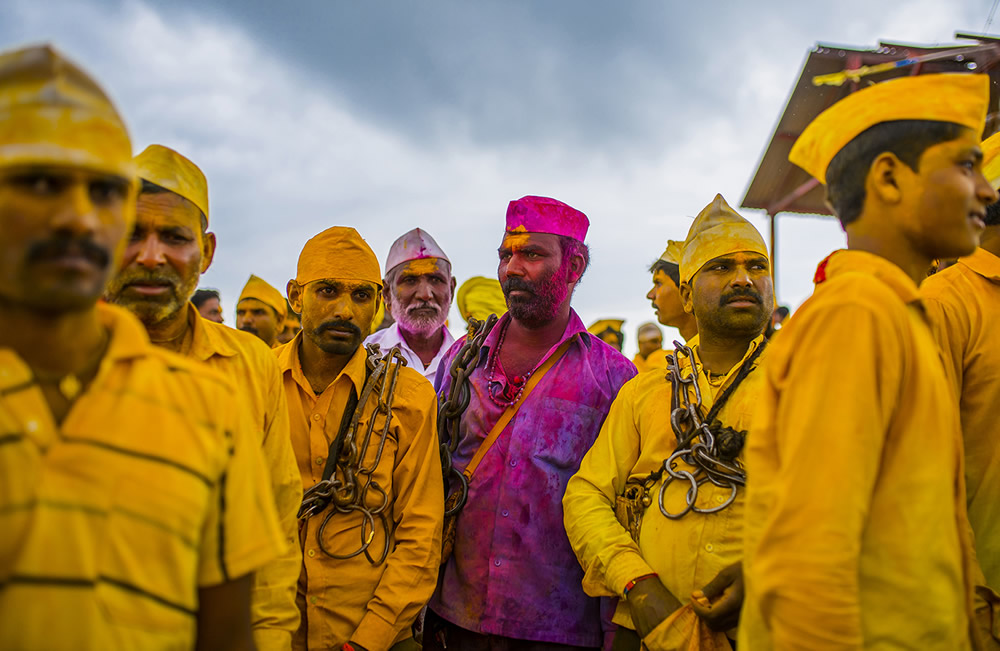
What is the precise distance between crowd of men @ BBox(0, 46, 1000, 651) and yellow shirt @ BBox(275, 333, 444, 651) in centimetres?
1

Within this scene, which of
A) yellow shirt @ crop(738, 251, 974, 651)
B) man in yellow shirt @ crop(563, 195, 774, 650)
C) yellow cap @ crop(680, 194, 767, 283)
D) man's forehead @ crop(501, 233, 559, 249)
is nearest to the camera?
yellow shirt @ crop(738, 251, 974, 651)

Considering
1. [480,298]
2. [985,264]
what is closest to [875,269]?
[985,264]

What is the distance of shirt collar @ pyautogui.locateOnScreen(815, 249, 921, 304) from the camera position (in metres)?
1.82

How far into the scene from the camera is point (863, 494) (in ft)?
5.33

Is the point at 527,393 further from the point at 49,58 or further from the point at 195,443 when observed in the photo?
the point at 49,58

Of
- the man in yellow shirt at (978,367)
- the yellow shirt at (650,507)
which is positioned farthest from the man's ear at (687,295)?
the man in yellow shirt at (978,367)

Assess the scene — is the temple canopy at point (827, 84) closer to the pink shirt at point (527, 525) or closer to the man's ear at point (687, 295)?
the man's ear at point (687, 295)

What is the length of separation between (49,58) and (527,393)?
2.70 m

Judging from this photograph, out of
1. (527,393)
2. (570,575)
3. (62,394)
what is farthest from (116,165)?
(570,575)

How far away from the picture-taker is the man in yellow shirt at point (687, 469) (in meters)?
2.69

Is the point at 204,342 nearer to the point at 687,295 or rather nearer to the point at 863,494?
the point at 863,494

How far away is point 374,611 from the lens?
3025 mm

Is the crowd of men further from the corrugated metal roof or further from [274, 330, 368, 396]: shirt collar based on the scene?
the corrugated metal roof

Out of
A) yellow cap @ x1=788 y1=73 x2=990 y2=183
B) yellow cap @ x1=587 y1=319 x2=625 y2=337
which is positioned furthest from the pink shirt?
yellow cap @ x1=587 y1=319 x2=625 y2=337
